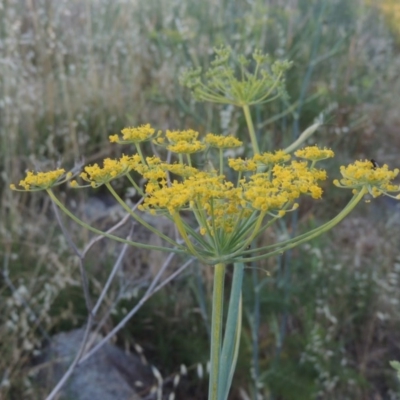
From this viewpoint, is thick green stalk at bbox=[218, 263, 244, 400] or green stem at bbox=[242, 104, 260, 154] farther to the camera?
green stem at bbox=[242, 104, 260, 154]

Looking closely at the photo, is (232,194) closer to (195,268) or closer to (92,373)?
(195,268)

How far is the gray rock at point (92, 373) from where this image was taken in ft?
8.30

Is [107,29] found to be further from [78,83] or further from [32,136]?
[32,136]

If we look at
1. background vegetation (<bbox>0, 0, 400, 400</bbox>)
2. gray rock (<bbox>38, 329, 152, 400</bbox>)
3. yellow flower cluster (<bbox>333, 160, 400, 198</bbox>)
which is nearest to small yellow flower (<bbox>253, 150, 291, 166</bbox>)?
yellow flower cluster (<bbox>333, 160, 400, 198</bbox>)

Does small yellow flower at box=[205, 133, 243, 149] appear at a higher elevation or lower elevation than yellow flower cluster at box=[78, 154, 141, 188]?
lower

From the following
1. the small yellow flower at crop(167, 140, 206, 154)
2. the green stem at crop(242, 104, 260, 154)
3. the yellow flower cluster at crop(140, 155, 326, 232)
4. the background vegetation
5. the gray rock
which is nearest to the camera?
the yellow flower cluster at crop(140, 155, 326, 232)

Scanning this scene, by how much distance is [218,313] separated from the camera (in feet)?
2.74

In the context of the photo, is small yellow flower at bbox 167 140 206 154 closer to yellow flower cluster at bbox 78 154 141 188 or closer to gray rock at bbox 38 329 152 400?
yellow flower cluster at bbox 78 154 141 188

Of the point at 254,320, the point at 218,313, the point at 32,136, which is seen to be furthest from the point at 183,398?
the point at 218,313

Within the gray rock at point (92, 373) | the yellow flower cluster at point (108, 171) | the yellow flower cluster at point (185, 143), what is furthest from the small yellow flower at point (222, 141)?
the gray rock at point (92, 373)

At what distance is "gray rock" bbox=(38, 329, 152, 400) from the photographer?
2.53 meters

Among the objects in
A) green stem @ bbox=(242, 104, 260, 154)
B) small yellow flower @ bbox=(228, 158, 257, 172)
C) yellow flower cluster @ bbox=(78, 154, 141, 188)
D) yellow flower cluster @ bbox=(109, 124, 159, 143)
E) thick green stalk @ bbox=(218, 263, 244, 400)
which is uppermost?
yellow flower cluster @ bbox=(109, 124, 159, 143)

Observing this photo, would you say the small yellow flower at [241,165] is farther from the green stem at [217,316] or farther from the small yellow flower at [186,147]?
the green stem at [217,316]

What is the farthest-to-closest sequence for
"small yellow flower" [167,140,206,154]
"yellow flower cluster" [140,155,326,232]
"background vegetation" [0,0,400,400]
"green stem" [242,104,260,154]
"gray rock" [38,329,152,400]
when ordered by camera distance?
"background vegetation" [0,0,400,400] → "gray rock" [38,329,152,400] → "green stem" [242,104,260,154] → "small yellow flower" [167,140,206,154] → "yellow flower cluster" [140,155,326,232]
